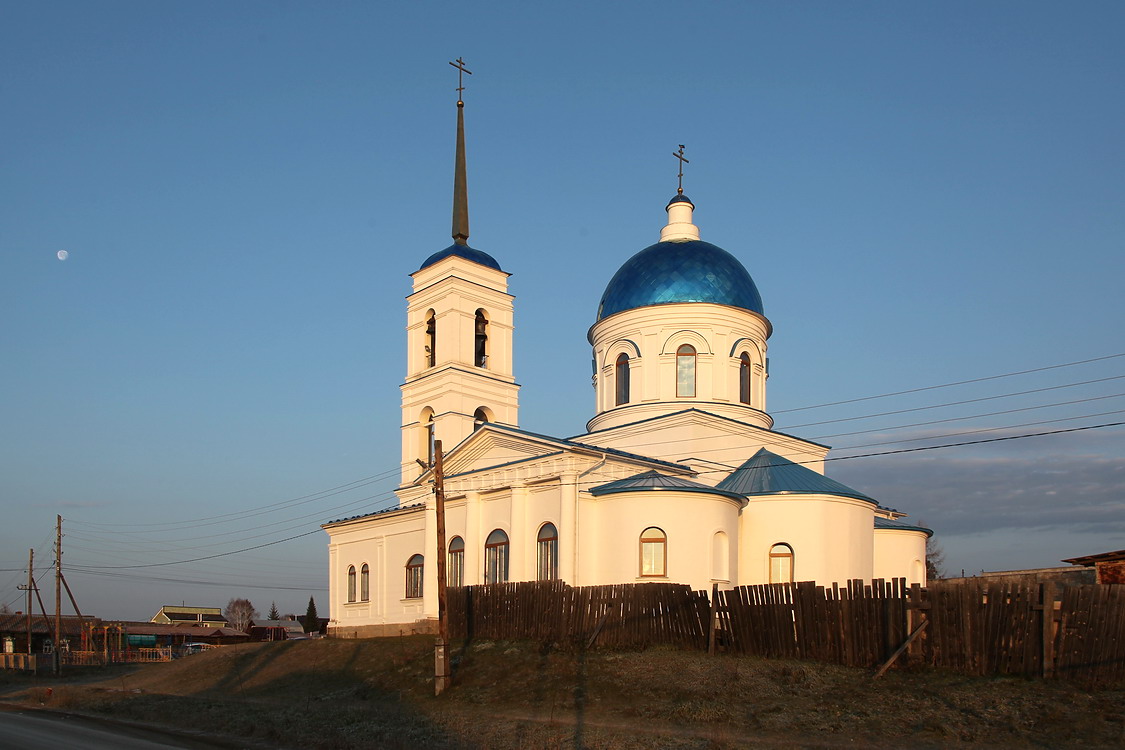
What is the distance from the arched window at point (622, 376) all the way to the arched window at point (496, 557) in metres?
6.99

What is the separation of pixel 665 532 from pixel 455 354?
11.9m

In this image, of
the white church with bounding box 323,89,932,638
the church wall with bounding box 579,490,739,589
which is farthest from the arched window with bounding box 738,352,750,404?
the church wall with bounding box 579,490,739,589

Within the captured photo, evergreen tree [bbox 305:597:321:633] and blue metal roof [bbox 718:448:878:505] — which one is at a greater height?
blue metal roof [bbox 718:448:878:505]

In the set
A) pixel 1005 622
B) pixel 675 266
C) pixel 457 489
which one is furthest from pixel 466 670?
pixel 675 266

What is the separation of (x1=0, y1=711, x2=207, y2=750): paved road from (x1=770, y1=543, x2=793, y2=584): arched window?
51.9 feet

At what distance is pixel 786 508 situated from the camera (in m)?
28.5

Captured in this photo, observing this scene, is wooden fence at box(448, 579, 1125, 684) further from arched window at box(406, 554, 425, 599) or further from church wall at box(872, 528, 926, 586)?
church wall at box(872, 528, 926, 586)

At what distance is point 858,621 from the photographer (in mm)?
18938

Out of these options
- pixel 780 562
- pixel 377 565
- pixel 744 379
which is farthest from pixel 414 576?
pixel 744 379

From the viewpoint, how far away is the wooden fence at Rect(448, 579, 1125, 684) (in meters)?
16.1

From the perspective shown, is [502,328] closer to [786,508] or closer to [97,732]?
[786,508]

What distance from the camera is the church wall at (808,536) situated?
92.1 feet

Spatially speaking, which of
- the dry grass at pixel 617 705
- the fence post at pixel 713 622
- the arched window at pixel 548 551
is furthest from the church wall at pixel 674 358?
the fence post at pixel 713 622

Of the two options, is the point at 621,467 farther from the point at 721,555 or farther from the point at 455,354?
the point at 455,354
